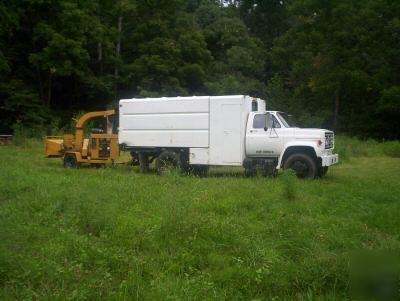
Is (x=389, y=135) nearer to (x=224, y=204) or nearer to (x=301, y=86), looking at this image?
(x=301, y=86)

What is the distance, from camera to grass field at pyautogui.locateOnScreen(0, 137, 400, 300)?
Answer: 652 cm

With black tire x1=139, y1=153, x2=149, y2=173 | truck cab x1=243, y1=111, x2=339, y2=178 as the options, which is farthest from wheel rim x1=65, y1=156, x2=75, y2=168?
truck cab x1=243, y1=111, x2=339, y2=178

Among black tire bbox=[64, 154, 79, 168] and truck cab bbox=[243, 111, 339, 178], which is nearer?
truck cab bbox=[243, 111, 339, 178]

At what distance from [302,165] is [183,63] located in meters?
25.3

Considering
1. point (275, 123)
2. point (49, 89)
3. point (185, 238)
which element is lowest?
point (185, 238)

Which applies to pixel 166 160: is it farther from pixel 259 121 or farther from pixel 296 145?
pixel 296 145

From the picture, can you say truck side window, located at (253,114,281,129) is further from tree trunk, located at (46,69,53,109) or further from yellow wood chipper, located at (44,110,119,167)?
tree trunk, located at (46,69,53,109)

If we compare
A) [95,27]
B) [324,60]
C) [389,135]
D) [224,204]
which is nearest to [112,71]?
[95,27]

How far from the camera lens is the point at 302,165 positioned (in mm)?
15695

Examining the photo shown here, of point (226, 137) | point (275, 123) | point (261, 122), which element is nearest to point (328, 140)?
point (275, 123)

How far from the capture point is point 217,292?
254 inches

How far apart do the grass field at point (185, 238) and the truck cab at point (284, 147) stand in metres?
2.76

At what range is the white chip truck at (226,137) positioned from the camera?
15.8m

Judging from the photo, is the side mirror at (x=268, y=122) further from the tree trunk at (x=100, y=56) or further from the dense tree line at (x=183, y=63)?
the tree trunk at (x=100, y=56)
